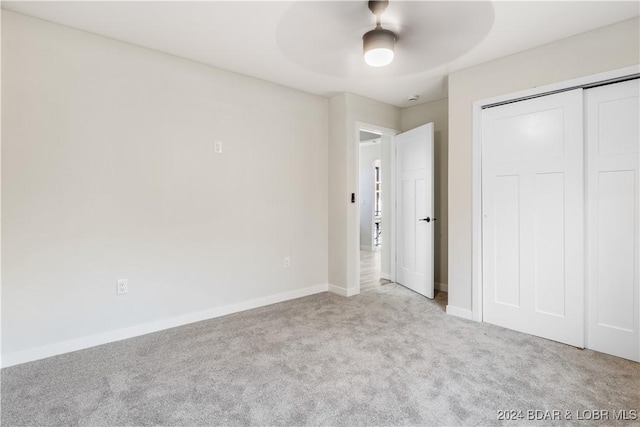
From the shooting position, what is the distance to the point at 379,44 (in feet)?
7.56

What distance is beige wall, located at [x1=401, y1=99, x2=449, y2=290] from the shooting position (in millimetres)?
4148

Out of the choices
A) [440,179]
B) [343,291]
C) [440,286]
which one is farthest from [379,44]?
[440,286]

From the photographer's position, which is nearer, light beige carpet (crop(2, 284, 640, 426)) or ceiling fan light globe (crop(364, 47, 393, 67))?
light beige carpet (crop(2, 284, 640, 426))

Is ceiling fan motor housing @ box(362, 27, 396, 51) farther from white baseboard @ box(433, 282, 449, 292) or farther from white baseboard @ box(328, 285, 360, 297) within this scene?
white baseboard @ box(433, 282, 449, 292)

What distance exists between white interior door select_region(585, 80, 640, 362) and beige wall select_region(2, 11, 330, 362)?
272 cm

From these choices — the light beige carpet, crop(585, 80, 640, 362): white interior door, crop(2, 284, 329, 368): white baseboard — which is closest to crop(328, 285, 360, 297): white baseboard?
crop(2, 284, 329, 368): white baseboard

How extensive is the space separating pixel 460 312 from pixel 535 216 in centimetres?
113

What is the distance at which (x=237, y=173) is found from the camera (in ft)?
11.0

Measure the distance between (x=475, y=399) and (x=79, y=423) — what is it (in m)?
2.13

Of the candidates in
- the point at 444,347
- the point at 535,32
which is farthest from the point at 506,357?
the point at 535,32

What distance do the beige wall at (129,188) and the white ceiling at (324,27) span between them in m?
0.23

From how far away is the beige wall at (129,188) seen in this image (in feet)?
7.51

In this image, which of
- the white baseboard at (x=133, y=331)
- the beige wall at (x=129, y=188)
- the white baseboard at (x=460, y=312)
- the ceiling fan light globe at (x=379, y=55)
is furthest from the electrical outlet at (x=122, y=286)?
the white baseboard at (x=460, y=312)

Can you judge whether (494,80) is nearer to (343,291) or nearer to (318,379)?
(343,291)
